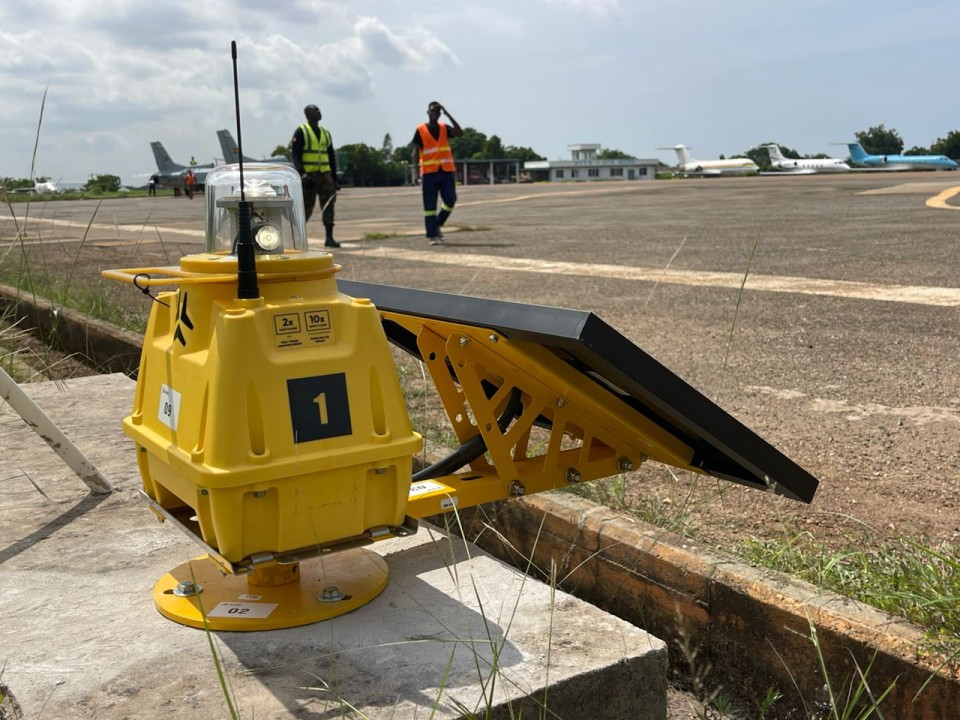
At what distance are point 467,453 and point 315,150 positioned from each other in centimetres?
1143

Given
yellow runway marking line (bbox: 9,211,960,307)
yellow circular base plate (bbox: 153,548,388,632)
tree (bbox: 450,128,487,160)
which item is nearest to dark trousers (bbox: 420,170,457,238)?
yellow runway marking line (bbox: 9,211,960,307)

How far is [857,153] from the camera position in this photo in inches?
4225

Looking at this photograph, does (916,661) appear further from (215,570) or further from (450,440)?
(450,440)

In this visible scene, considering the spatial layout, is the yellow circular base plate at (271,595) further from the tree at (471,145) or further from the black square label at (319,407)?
the tree at (471,145)

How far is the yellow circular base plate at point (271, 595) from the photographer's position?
2285mm

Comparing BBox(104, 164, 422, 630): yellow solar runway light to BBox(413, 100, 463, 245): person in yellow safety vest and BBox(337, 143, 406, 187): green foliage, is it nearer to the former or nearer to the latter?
BBox(413, 100, 463, 245): person in yellow safety vest

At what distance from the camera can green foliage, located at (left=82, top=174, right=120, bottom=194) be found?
18.8ft

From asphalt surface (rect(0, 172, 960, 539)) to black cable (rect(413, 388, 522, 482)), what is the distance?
2.29 ft

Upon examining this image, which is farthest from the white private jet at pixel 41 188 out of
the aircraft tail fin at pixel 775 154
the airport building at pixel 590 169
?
the airport building at pixel 590 169

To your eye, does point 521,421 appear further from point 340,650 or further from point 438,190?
point 438,190

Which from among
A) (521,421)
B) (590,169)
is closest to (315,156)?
(521,421)

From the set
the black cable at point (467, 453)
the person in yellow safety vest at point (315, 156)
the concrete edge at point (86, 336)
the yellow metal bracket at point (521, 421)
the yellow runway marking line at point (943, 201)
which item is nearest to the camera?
the yellow metal bracket at point (521, 421)

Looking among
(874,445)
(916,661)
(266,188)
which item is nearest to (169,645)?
(266,188)

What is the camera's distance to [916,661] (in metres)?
2.00
